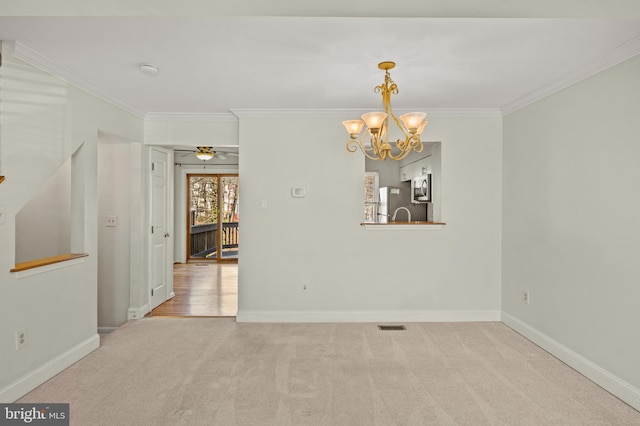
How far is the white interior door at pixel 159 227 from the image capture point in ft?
15.5

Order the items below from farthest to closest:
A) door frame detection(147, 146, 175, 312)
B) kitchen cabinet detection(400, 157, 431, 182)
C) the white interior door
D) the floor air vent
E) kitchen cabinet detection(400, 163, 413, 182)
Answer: kitchen cabinet detection(400, 163, 413, 182)
kitchen cabinet detection(400, 157, 431, 182)
the white interior door
door frame detection(147, 146, 175, 312)
the floor air vent

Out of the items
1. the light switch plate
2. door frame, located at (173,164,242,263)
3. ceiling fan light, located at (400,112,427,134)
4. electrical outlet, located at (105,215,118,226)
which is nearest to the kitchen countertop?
the light switch plate

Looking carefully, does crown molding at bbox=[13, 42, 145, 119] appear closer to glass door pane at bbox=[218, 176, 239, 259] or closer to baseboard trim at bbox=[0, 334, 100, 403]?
baseboard trim at bbox=[0, 334, 100, 403]

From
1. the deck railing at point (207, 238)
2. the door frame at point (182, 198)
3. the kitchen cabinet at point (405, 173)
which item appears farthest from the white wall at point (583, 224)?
the deck railing at point (207, 238)

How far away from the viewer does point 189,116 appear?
14.7 feet

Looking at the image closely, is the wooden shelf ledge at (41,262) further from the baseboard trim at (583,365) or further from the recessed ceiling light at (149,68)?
the baseboard trim at (583,365)

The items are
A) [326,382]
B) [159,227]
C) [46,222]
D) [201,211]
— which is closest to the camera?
[326,382]

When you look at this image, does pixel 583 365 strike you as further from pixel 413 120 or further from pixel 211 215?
pixel 211 215

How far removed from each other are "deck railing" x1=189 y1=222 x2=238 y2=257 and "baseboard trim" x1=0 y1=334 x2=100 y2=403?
5.52m

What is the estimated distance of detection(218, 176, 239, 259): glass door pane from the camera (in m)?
8.82

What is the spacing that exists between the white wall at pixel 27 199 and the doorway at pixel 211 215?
16.9ft

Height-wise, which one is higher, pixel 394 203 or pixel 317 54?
pixel 317 54

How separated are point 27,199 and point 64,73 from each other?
3.50ft

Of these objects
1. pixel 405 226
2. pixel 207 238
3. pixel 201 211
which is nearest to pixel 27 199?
pixel 405 226
